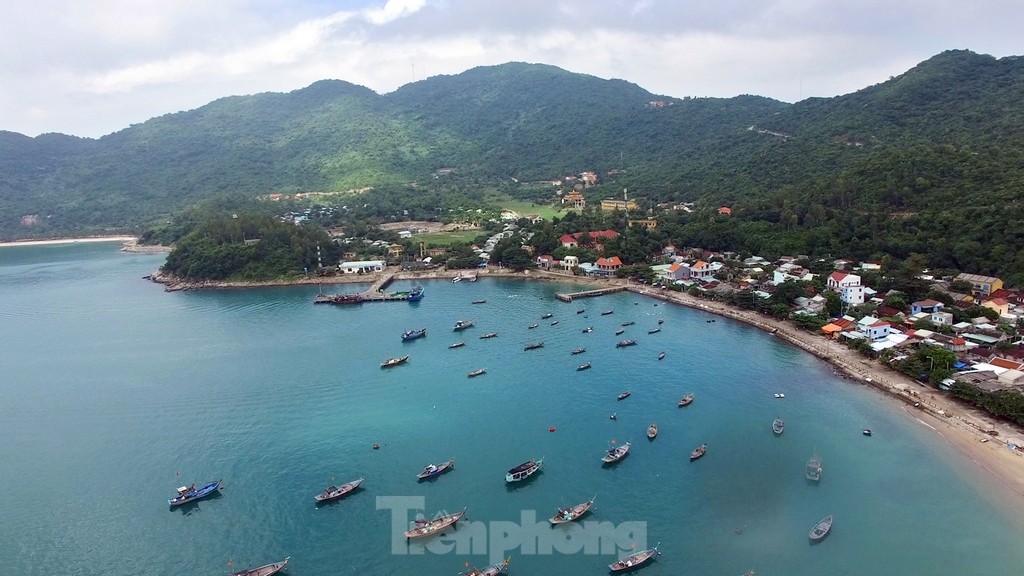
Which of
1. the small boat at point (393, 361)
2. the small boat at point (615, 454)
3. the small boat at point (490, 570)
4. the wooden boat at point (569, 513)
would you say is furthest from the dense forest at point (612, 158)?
the small boat at point (490, 570)

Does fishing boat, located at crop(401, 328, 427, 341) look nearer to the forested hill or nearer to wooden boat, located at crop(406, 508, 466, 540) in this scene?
wooden boat, located at crop(406, 508, 466, 540)

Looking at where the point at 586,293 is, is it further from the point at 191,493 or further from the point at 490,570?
the point at 191,493

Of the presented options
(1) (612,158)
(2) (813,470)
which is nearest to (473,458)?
(2) (813,470)

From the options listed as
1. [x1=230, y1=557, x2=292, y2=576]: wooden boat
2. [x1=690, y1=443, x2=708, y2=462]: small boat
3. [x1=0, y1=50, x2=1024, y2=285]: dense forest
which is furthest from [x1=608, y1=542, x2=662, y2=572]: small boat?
[x1=0, y1=50, x2=1024, y2=285]: dense forest

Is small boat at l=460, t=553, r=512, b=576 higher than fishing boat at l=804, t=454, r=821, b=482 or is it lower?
lower

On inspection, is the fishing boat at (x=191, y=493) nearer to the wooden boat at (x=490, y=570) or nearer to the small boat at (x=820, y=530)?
the wooden boat at (x=490, y=570)

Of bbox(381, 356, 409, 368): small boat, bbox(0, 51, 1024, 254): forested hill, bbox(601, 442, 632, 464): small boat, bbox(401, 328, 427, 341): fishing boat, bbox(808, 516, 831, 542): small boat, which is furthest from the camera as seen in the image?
bbox(0, 51, 1024, 254): forested hill

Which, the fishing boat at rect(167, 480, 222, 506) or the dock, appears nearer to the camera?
the fishing boat at rect(167, 480, 222, 506)
